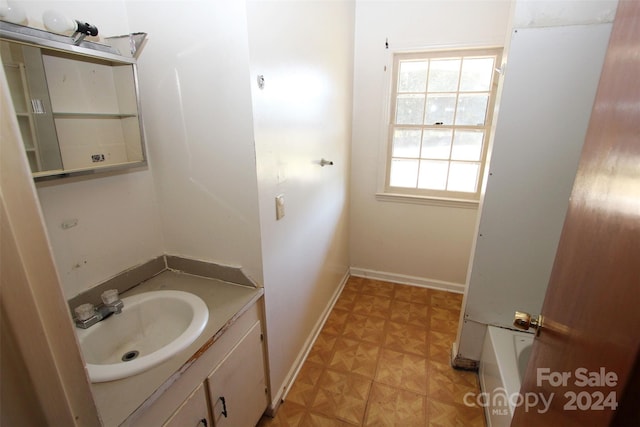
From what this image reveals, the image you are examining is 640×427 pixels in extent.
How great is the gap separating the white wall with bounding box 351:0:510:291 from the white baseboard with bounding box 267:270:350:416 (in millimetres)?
634

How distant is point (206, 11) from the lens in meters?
1.08

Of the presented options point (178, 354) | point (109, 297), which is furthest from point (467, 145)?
point (109, 297)

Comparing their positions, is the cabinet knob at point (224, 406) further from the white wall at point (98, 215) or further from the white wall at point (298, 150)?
the white wall at point (98, 215)

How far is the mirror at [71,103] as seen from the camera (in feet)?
2.93

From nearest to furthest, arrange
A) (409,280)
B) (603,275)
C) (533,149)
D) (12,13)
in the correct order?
(603,275)
(12,13)
(533,149)
(409,280)

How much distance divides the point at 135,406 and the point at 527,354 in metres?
1.71

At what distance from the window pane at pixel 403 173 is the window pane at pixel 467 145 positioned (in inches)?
12.9

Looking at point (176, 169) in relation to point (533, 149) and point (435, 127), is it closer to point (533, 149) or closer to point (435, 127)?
point (533, 149)

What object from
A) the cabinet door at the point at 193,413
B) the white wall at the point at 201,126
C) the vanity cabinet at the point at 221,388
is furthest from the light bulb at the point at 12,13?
the cabinet door at the point at 193,413

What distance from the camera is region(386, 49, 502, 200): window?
2.28 m

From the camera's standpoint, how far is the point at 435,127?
2.44 meters

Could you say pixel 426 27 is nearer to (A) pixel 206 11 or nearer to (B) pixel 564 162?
(B) pixel 564 162

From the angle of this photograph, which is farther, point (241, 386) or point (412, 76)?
point (412, 76)

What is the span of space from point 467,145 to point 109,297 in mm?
2497
